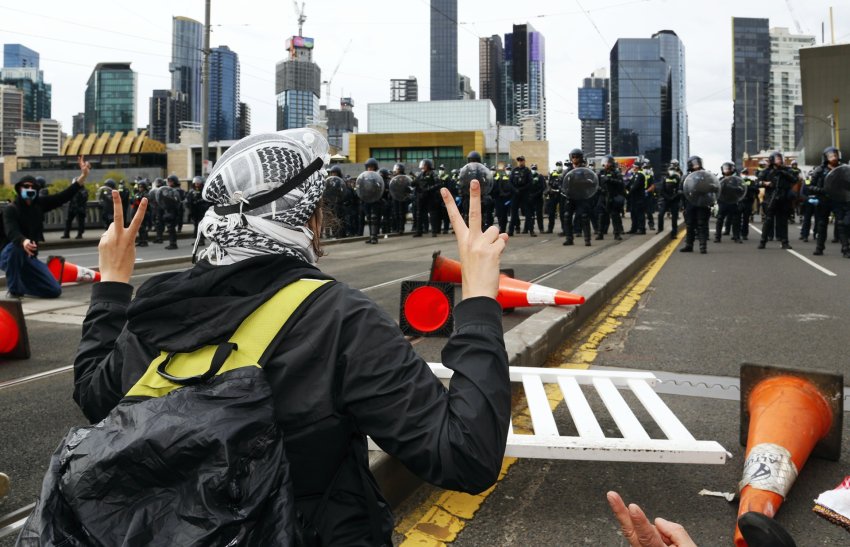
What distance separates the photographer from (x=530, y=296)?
7059 mm

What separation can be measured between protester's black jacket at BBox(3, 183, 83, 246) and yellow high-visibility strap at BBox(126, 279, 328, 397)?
8942mm

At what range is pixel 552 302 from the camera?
22.6ft

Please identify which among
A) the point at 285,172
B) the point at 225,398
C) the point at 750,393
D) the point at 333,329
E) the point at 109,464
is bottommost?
the point at 750,393

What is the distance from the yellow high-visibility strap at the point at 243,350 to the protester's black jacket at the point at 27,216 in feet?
29.3

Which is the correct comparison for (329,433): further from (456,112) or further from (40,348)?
(456,112)

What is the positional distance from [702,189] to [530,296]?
998cm

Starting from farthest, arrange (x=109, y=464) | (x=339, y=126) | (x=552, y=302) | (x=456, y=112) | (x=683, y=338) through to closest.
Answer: (x=339, y=126)
(x=456, y=112)
(x=552, y=302)
(x=683, y=338)
(x=109, y=464)

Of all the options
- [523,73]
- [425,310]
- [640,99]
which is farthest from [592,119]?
[425,310]

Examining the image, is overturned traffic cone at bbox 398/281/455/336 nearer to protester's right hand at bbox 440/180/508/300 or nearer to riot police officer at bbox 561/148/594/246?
protester's right hand at bbox 440/180/508/300

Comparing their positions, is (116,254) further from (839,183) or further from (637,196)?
(637,196)

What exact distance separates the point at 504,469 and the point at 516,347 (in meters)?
1.54


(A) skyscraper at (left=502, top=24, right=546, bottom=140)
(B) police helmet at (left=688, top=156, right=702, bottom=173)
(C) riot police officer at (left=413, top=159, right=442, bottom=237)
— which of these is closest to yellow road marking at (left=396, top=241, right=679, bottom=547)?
(B) police helmet at (left=688, top=156, right=702, bottom=173)

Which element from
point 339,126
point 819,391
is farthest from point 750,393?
point 339,126

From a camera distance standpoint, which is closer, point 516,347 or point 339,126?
point 516,347
